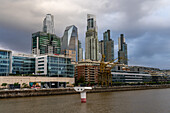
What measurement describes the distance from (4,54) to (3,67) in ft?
27.1

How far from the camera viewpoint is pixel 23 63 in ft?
535

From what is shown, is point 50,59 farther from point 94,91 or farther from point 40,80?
point 94,91

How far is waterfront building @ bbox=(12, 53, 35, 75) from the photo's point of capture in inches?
6171

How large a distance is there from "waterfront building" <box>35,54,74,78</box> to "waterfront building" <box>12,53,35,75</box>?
4.44 m

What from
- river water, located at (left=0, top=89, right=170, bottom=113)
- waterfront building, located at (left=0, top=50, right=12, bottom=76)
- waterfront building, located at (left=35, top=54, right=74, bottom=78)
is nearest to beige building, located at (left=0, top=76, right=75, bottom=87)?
waterfront building, located at (left=35, top=54, right=74, bottom=78)

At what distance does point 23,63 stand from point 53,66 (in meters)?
22.3

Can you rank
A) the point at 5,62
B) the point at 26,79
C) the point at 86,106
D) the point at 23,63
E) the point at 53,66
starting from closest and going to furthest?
1. the point at 86,106
2. the point at 26,79
3. the point at 5,62
4. the point at 53,66
5. the point at 23,63

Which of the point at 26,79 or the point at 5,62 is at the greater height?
the point at 5,62

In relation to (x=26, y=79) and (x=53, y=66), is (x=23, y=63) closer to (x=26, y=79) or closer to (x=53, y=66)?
(x=53, y=66)

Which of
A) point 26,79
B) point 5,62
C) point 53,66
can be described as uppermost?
point 5,62

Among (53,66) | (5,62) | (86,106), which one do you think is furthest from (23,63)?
(86,106)

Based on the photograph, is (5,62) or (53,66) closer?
(5,62)

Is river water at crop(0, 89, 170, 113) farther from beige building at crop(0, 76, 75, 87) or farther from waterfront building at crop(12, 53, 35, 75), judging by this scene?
waterfront building at crop(12, 53, 35, 75)

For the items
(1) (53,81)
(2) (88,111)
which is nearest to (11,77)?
(1) (53,81)
